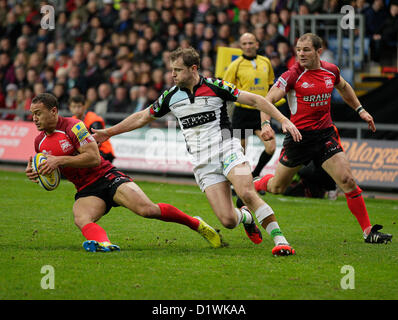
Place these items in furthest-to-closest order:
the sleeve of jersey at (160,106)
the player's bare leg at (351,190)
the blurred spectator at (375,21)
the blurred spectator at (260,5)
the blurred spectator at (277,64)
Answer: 1. the blurred spectator at (260,5)
2. the blurred spectator at (375,21)
3. the blurred spectator at (277,64)
4. the player's bare leg at (351,190)
5. the sleeve of jersey at (160,106)

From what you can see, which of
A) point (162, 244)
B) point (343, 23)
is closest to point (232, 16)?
point (343, 23)

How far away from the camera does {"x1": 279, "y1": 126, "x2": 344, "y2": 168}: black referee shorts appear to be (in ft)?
26.2

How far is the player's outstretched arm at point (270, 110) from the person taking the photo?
6.82 metres

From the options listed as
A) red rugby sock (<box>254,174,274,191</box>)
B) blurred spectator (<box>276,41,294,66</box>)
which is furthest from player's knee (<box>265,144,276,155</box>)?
blurred spectator (<box>276,41,294,66</box>)

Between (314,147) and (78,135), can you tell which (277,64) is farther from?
(78,135)

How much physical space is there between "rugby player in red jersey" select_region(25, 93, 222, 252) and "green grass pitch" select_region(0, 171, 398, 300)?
267 millimetres

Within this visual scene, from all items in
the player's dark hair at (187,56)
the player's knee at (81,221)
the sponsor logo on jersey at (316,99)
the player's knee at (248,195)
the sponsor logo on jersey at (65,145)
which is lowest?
the player's knee at (81,221)

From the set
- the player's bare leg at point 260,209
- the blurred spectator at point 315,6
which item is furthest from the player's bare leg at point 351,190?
the blurred spectator at point 315,6

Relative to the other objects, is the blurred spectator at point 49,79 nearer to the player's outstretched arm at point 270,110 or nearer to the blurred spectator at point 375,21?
the blurred spectator at point 375,21

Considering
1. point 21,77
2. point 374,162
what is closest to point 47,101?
point 374,162

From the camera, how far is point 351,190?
26.0 ft

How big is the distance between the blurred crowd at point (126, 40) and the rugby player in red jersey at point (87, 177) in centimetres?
697
